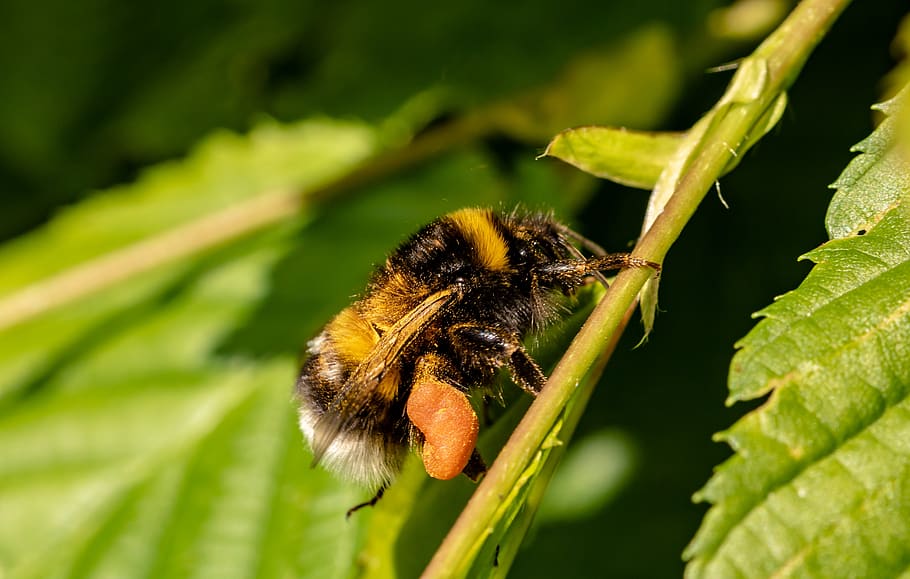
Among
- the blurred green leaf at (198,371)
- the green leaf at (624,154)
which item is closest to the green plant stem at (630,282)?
the green leaf at (624,154)

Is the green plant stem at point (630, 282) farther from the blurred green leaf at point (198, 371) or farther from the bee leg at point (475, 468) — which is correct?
the blurred green leaf at point (198, 371)

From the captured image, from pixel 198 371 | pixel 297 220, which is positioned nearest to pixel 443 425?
pixel 198 371

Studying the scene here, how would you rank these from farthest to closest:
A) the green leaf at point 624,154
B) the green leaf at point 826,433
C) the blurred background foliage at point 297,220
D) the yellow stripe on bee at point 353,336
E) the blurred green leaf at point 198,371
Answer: the blurred background foliage at point 297,220 < the blurred green leaf at point 198,371 < the yellow stripe on bee at point 353,336 < the green leaf at point 624,154 < the green leaf at point 826,433

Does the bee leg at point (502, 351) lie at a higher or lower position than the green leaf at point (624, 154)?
lower

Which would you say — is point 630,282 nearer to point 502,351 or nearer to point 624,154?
point 624,154

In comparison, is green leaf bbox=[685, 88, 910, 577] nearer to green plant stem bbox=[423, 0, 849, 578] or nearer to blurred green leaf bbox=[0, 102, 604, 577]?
green plant stem bbox=[423, 0, 849, 578]

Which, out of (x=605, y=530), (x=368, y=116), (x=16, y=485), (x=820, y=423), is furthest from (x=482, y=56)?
(x=820, y=423)

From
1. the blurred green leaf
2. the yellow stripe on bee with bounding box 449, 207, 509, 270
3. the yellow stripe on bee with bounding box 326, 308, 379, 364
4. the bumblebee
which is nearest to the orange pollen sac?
the bumblebee

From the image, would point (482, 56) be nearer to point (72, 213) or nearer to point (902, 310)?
point (72, 213)
